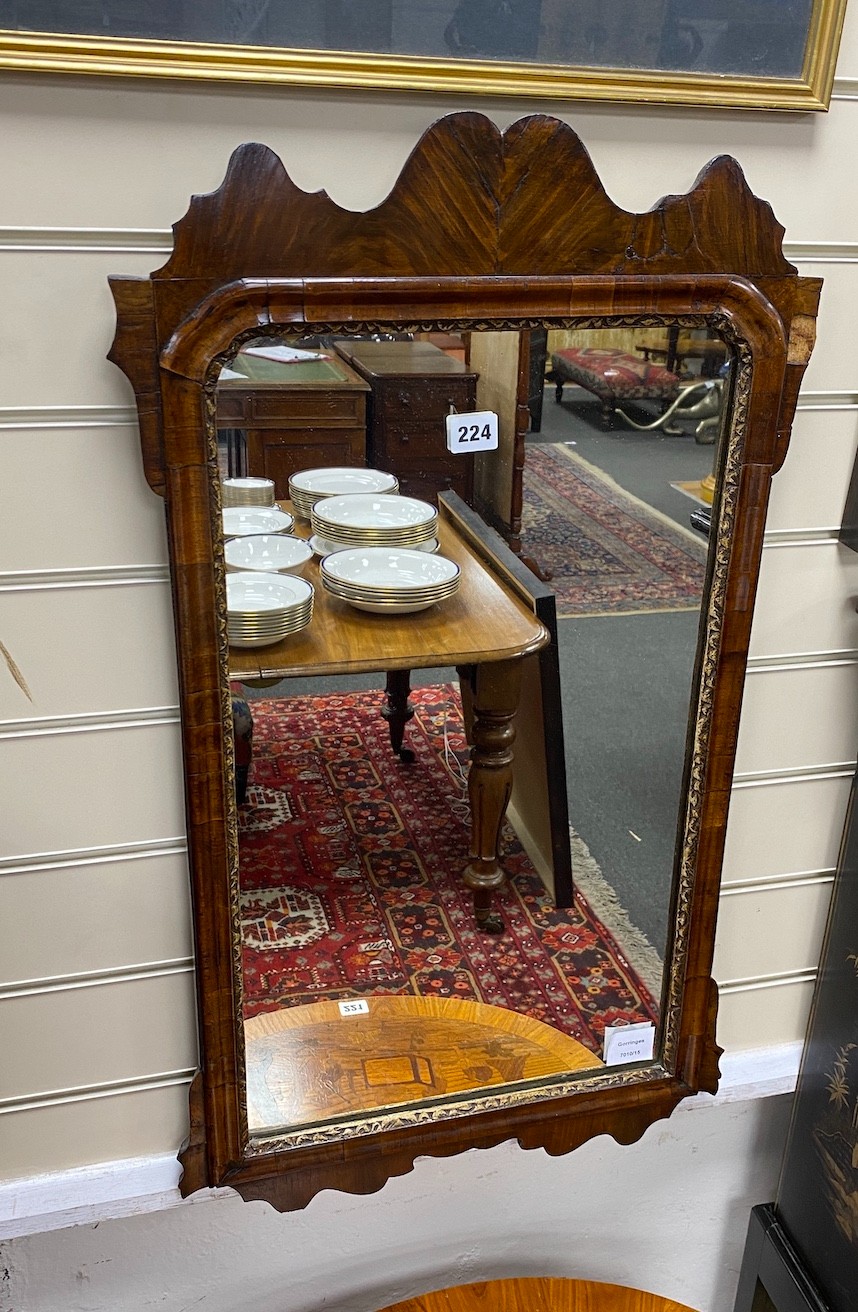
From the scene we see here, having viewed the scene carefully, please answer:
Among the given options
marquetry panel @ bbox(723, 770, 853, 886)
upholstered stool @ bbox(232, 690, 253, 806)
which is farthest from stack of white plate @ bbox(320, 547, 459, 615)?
marquetry panel @ bbox(723, 770, 853, 886)

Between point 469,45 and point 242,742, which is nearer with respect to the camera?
point 469,45

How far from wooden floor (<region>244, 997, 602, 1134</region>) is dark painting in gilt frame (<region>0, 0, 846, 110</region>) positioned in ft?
2.18

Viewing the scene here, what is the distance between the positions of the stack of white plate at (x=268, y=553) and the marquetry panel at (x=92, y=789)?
13 cm

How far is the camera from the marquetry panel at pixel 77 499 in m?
0.73

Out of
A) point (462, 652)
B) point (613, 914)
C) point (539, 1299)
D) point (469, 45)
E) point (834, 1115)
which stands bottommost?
point (539, 1299)

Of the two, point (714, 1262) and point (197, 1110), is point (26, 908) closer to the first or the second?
point (197, 1110)

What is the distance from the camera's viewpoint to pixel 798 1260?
1.13m

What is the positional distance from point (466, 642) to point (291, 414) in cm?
22

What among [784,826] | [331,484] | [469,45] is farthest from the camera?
[784,826]

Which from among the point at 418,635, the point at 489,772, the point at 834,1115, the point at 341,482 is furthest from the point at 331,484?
the point at 834,1115

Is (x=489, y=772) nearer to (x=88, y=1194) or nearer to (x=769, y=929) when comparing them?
(x=769, y=929)

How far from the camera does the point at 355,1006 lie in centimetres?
94

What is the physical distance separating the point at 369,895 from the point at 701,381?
1.53 feet

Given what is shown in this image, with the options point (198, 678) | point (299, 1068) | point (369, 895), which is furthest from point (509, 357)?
point (299, 1068)
